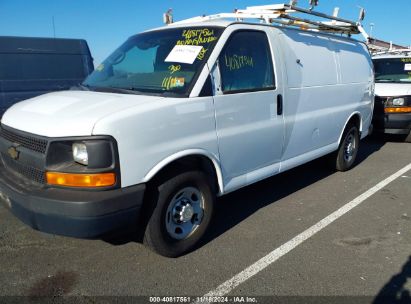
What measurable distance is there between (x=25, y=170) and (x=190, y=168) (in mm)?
1348

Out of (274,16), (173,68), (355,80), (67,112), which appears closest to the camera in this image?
(67,112)

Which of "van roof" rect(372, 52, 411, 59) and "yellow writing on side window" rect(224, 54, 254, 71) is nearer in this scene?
"yellow writing on side window" rect(224, 54, 254, 71)

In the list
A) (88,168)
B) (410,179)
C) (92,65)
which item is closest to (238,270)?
(88,168)

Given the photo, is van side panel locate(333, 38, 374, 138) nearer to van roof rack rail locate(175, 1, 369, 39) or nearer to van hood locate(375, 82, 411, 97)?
van roof rack rail locate(175, 1, 369, 39)

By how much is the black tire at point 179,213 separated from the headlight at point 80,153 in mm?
631

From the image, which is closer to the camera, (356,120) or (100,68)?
(100,68)

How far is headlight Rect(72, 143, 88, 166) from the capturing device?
268 centimetres

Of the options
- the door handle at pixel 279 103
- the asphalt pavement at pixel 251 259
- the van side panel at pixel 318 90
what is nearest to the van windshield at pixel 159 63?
the door handle at pixel 279 103

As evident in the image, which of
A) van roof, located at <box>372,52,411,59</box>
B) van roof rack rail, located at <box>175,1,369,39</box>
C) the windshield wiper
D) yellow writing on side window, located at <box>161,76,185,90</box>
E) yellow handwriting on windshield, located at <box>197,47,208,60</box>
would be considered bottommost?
the windshield wiper

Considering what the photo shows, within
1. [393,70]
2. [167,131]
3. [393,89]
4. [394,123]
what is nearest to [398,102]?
[393,89]

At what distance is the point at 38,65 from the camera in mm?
6965

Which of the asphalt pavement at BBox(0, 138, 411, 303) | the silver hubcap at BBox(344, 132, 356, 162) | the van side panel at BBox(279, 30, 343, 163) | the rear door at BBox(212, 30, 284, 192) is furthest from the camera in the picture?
the silver hubcap at BBox(344, 132, 356, 162)

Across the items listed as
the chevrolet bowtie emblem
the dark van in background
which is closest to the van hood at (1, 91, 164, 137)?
the chevrolet bowtie emblem

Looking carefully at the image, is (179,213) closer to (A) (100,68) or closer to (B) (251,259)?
(B) (251,259)
